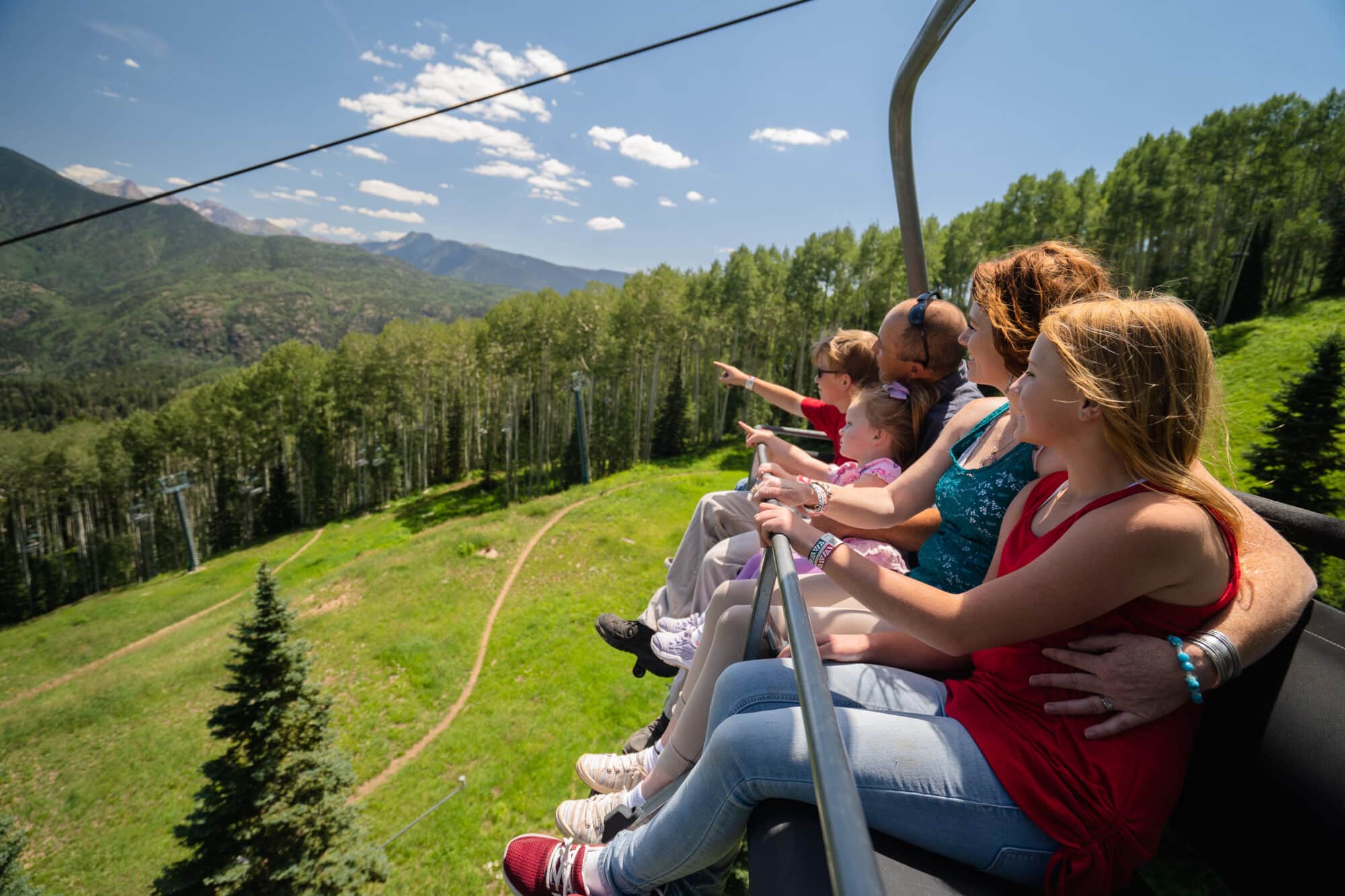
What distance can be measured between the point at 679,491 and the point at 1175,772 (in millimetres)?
21842

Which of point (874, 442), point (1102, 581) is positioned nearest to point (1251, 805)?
point (1102, 581)

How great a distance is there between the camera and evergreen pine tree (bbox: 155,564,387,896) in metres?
8.83

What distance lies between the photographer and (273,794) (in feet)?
29.6

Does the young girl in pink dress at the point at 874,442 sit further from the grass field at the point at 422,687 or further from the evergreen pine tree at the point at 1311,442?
the evergreen pine tree at the point at 1311,442

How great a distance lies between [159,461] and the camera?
131 feet

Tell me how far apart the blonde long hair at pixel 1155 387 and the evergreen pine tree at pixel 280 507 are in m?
47.8

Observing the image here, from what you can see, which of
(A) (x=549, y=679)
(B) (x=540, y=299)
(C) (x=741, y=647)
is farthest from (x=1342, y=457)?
(B) (x=540, y=299)

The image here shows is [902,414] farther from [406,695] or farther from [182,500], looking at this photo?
[182,500]

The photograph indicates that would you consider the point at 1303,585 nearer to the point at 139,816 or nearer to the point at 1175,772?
the point at 1175,772

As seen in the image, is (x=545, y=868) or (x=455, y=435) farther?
(x=455, y=435)

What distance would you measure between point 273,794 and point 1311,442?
1699 cm

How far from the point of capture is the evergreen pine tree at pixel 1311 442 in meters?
8.35

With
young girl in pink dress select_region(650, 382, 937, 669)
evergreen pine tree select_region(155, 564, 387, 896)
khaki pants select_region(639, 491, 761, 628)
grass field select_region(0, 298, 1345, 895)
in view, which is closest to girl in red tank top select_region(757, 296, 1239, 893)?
young girl in pink dress select_region(650, 382, 937, 669)

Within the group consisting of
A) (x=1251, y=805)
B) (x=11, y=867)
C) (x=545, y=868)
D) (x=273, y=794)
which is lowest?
(x=11, y=867)
